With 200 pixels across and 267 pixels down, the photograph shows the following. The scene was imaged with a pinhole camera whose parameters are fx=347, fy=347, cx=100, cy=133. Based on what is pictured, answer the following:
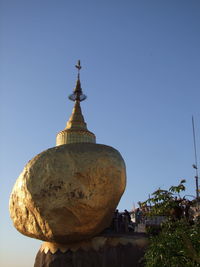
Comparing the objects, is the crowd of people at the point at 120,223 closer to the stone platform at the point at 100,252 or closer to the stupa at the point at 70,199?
the stone platform at the point at 100,252

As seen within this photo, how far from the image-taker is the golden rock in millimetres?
13336

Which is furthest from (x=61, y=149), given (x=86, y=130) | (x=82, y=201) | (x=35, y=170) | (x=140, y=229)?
(x=86, y=130)

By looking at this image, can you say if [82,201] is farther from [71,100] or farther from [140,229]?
[71,100]

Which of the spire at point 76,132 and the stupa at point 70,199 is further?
the spire at point 76,132

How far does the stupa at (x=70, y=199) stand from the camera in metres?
13.4

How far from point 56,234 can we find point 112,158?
12.3ft

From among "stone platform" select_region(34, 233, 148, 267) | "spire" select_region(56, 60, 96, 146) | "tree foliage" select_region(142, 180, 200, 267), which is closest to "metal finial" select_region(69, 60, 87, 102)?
"spire" select_region(56, 60, 96, 146)

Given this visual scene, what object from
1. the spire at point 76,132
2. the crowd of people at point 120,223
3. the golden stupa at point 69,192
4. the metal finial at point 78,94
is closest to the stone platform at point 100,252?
the golden stupa at point 69,192

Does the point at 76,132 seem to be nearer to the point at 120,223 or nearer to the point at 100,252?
the point at 120,223

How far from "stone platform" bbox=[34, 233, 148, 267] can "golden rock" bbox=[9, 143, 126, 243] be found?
49cm

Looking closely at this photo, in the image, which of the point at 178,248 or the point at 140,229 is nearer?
the point at 178,248

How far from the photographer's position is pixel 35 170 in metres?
14.3

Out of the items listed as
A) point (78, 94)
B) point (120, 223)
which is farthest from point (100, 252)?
point (78, 94)

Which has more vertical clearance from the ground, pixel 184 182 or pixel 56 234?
pixel 184 182
